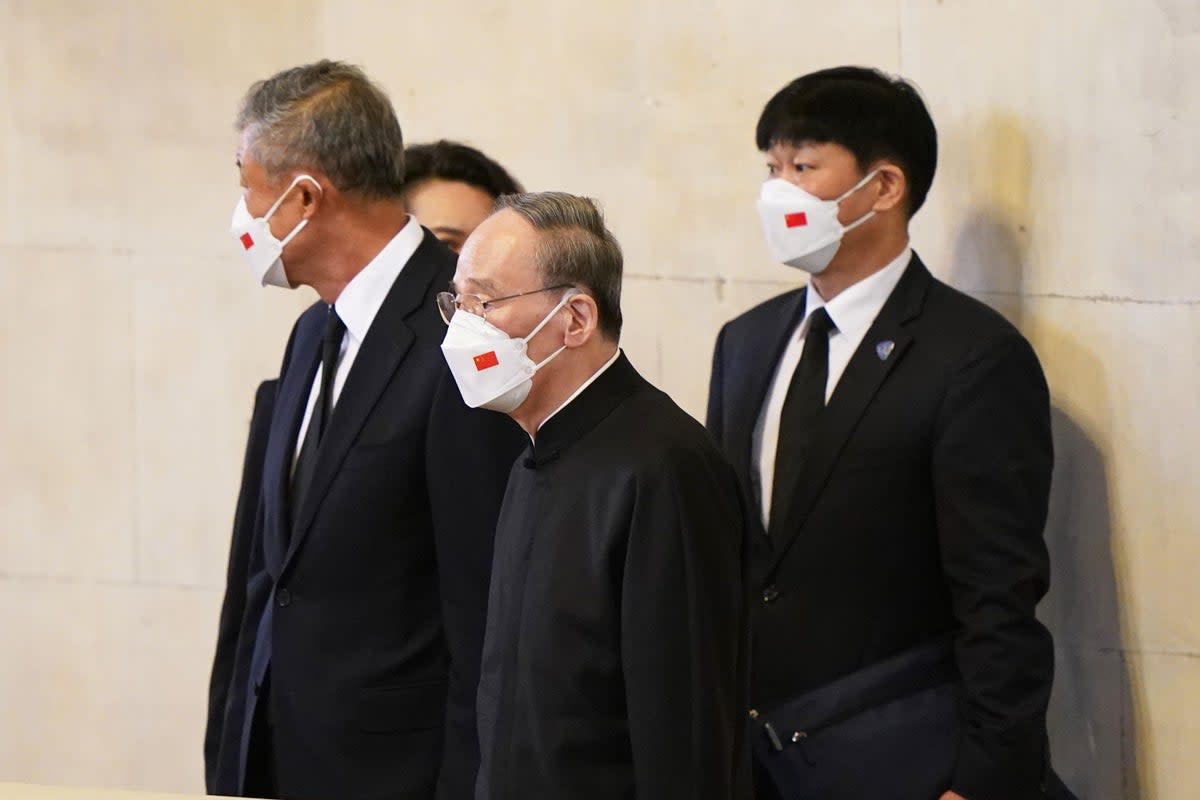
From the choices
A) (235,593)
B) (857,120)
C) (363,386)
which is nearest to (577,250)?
(363,386)

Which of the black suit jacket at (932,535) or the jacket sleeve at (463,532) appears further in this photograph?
the black suit jacket at (932,535)

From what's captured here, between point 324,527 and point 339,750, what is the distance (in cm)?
37

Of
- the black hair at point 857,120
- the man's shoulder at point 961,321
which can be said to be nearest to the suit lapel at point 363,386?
the black hair at point 857,120

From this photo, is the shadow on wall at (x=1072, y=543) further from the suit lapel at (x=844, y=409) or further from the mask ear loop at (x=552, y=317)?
the mask ear loop at (x=552, y=317)

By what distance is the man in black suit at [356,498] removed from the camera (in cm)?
255

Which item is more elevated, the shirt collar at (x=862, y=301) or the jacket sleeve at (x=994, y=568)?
the shirt collar at (x=862, y=301)

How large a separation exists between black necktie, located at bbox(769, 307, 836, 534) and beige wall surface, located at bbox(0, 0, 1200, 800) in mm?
588

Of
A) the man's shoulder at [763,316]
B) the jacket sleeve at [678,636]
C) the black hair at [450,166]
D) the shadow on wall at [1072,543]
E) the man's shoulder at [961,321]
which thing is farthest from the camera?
the black hair at [450,166]

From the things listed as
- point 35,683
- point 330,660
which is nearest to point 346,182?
point 330,660

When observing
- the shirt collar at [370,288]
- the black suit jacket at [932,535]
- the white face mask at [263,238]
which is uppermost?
the white face mask at [263,238]

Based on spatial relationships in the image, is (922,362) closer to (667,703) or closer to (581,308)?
(581,308)

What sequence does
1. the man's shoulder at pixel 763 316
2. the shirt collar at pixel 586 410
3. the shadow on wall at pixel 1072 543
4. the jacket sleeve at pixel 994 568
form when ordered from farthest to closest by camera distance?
the shadow on wall at pixel 1072 543 → the man's shoulder at pixel 763 316 → the jacket sleeve at pixel 994 568 → the shirt collar at pixel 586 410

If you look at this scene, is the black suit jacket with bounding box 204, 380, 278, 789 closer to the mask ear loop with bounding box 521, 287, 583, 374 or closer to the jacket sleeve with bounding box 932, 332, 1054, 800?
the mask ear loop with bounding box 521, 287, 583, 374

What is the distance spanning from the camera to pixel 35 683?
4.50 m
